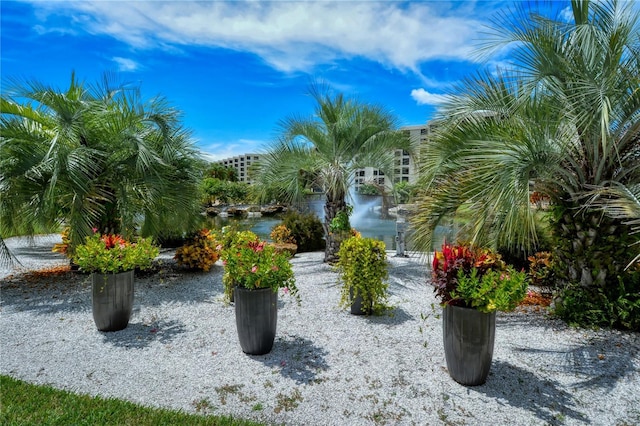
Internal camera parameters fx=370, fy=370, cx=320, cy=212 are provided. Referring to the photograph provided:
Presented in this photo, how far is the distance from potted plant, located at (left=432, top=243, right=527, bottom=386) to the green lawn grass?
77.7 inches

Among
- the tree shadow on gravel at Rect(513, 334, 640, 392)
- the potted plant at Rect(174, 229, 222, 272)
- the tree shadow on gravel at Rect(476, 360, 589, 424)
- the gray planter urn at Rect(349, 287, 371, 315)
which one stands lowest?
the tree shadow on gravel at Rect(476, 360, 589, 424)

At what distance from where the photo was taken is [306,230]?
40.2 feet

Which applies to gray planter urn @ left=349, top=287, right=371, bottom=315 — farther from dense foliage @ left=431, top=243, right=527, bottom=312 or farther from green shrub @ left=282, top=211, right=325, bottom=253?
green shrub @ left=282, top=211, right=325, bottom=253

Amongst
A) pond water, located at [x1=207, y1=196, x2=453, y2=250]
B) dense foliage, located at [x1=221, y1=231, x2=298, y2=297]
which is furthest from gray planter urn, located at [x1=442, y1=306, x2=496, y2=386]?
pond water, located at [x1=207, y1=196, x2=453, y2=250]

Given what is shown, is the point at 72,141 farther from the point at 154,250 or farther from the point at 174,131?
the point at 154,250

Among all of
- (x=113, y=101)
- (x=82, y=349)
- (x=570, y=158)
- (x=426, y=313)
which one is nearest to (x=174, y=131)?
(x=113, y=101)

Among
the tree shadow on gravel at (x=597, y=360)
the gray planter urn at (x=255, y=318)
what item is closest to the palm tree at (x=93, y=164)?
the gray planter urn at (x=255, y=318)

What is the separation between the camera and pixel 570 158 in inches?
188

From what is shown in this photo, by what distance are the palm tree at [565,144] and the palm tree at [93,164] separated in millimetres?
5105

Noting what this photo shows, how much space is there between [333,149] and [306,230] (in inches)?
161

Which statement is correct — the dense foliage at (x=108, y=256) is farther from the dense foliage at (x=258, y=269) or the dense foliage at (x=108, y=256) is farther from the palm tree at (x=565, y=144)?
the palm tree at (x=565, y=144)

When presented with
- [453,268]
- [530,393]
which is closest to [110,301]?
[453,268]

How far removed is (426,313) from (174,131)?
6.07 meters

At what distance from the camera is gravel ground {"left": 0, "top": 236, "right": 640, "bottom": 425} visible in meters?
3.12
